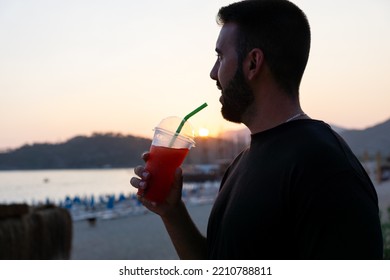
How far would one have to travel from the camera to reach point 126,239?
1309 cm

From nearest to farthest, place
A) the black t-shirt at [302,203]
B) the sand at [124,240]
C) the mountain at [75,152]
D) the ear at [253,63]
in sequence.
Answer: the black t-shirt at [302,203] → the ear at [253,63] → the sand at [124,240] → the mountain at [75,152]

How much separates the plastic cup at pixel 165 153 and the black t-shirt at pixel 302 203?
11.3 inches

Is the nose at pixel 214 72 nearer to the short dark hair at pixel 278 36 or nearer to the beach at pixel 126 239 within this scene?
the short dark hair at pixel 278 36

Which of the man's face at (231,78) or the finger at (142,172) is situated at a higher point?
the man's face at (231,78)

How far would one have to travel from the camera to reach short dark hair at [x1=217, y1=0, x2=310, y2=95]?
123cm

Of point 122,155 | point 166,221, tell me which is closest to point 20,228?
point 166,221

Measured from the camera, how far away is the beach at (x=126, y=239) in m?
10.5

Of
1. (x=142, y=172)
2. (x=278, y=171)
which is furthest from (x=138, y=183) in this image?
(x=278, y=171)

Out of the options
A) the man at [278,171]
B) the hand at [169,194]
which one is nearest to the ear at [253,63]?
the man at [278,171]

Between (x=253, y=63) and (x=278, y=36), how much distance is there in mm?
90

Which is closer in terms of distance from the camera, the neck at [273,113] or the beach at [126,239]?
the neck at [273,113]

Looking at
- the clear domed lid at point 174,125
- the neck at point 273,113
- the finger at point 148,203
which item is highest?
the neck at point 273,113
